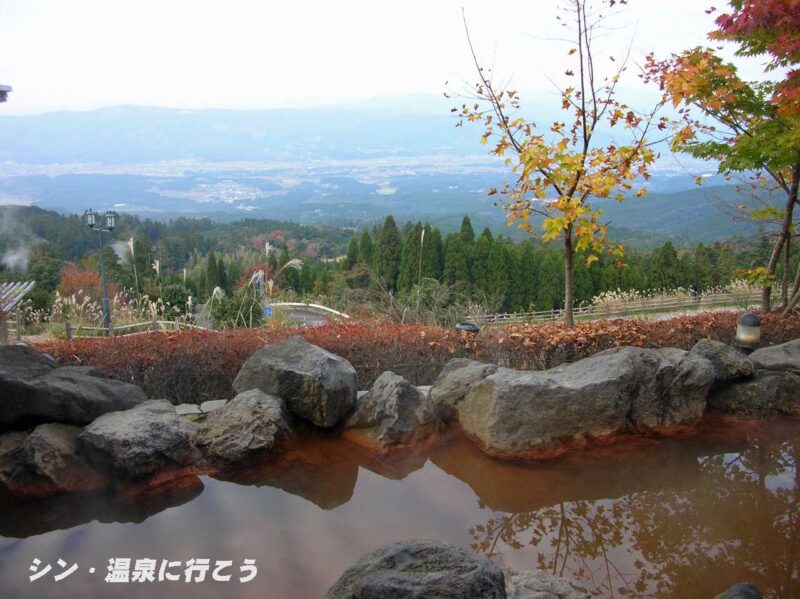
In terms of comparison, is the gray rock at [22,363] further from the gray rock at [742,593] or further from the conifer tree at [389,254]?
the conifer tree at [389,254]

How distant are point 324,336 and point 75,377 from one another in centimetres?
174

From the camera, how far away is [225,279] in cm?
2575

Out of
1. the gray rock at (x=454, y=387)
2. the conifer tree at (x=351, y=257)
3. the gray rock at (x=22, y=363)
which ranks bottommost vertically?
the conifer tree at (x=351, y=257)

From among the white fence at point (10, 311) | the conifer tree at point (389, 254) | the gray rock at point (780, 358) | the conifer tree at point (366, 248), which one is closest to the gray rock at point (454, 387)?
the gray rock at point (780, 358)

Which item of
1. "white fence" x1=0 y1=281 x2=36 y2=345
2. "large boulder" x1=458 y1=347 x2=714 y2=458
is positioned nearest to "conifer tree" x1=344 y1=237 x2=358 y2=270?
"white fence" x1=0 y1=281 x2=36 y2=345

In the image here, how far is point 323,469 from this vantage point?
3.75m

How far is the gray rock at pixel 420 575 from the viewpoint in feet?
6.49

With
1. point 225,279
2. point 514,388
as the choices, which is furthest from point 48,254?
point 514,388

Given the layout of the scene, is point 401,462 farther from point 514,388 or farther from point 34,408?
point 34,408

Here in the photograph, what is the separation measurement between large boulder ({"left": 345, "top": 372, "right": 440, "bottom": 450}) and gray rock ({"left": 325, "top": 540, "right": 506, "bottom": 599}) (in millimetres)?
1730

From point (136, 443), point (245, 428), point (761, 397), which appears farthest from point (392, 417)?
point (761, 397)

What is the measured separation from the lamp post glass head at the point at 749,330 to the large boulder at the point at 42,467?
16.4 ft

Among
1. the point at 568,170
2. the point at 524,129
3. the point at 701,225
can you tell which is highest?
the point at 524,129

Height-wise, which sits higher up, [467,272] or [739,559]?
[739,559]
